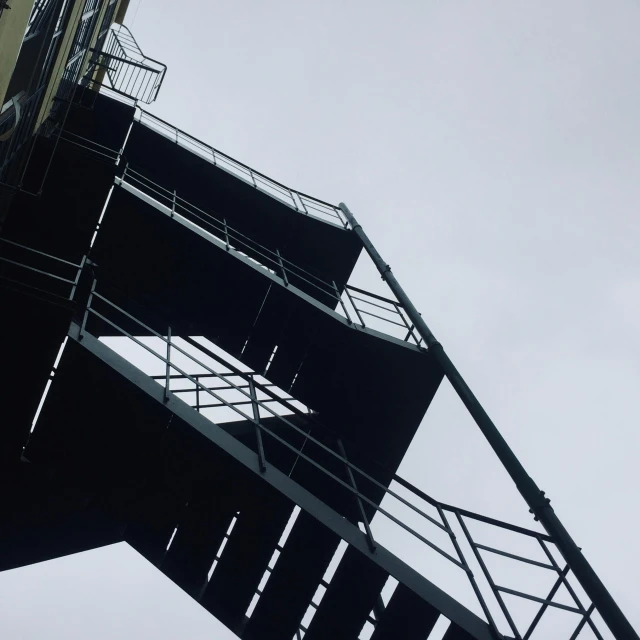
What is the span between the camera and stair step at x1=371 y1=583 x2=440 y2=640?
5031 millimetres

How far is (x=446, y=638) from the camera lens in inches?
196

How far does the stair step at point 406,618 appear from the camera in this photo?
5.03 metres

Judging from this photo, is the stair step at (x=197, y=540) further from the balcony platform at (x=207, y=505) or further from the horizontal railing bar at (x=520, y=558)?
the horizontal railing bar at (x=520, y=558)

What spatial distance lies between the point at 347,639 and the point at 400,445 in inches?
125

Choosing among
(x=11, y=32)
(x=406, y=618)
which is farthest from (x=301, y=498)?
(x=11, y=32)

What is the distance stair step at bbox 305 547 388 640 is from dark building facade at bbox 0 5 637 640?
21mm

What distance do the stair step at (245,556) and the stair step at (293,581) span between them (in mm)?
134

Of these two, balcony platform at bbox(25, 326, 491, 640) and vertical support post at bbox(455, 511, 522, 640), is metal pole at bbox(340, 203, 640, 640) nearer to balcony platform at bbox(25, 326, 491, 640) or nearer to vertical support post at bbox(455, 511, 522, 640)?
vertical support post at bbox(455, 511, 522, 640)

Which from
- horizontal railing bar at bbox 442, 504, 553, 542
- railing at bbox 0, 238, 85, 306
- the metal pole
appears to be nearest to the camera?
the metal pole

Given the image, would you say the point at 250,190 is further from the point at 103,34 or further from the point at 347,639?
the point at 347,639

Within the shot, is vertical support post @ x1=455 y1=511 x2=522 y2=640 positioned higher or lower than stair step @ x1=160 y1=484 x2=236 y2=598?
higher

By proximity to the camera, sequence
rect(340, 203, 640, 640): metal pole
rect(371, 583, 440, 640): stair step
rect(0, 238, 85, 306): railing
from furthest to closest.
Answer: rect(371, 583, 440, 640): stair step
rect(0, 238, 85, 306): railing
rect(340, 203, 640, 640): metal pole

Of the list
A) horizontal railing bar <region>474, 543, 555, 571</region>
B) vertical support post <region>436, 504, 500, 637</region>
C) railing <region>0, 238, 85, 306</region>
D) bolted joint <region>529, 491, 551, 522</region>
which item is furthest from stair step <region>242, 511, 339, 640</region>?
railing <region>0, 238, 85, 306</region>

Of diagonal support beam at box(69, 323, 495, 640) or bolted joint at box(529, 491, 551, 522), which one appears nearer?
diagonal support beam at box(69, 323, 495, 640)
